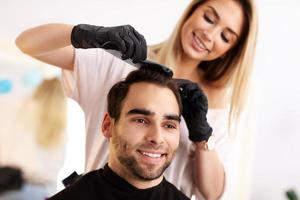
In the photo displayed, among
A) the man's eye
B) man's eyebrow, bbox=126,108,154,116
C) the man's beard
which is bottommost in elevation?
the man's beard

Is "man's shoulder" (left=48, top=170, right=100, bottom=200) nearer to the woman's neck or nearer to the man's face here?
the man's face

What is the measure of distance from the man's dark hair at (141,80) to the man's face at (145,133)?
19 millimetres

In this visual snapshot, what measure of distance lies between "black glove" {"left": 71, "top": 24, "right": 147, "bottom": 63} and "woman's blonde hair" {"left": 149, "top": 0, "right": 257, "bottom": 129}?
32cm

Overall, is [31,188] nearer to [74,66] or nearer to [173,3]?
[74,66]

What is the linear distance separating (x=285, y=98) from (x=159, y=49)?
0.64m

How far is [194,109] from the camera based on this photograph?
1553mm

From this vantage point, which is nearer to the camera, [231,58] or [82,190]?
[82,190]

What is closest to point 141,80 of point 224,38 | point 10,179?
point 224,38

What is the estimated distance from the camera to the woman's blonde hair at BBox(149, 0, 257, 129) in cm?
166

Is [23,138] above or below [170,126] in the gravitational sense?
below

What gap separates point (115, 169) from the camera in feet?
4.63

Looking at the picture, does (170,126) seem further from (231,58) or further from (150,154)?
(231,58)

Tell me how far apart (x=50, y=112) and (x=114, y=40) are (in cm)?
43

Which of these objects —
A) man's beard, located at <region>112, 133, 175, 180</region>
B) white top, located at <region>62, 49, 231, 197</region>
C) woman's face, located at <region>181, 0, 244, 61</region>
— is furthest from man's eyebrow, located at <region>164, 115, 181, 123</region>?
woman's face, located at <region>181, 0, 244, 61</region>
